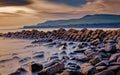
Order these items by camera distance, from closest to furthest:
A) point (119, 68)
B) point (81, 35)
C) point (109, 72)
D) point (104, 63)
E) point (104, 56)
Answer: point (109, 72) < point (119, 68) < point (104, 63) < point (104, 56) < point (81, 35)

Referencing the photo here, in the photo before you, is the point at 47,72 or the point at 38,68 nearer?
the point at 47,72

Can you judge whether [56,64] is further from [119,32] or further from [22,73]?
[119,32]

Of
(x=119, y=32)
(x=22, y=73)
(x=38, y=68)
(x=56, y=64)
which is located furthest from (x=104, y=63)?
(x=119, y=32)

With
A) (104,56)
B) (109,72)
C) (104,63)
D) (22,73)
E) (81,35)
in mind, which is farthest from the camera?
(81,35)

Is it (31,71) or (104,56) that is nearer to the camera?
(31,71)

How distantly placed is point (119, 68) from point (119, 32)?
43.9 feet

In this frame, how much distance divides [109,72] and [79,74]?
1.07 metres

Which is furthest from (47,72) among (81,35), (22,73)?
(81,35)

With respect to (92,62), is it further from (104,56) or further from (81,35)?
(81,35)

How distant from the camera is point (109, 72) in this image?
7.64 metres

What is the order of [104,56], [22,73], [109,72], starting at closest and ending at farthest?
[109,72], [22,73], [104,56]

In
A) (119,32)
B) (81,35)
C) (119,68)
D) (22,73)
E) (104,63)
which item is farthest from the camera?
(81,35)

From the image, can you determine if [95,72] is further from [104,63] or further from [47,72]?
[47,72]

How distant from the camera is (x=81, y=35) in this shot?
24.0m
